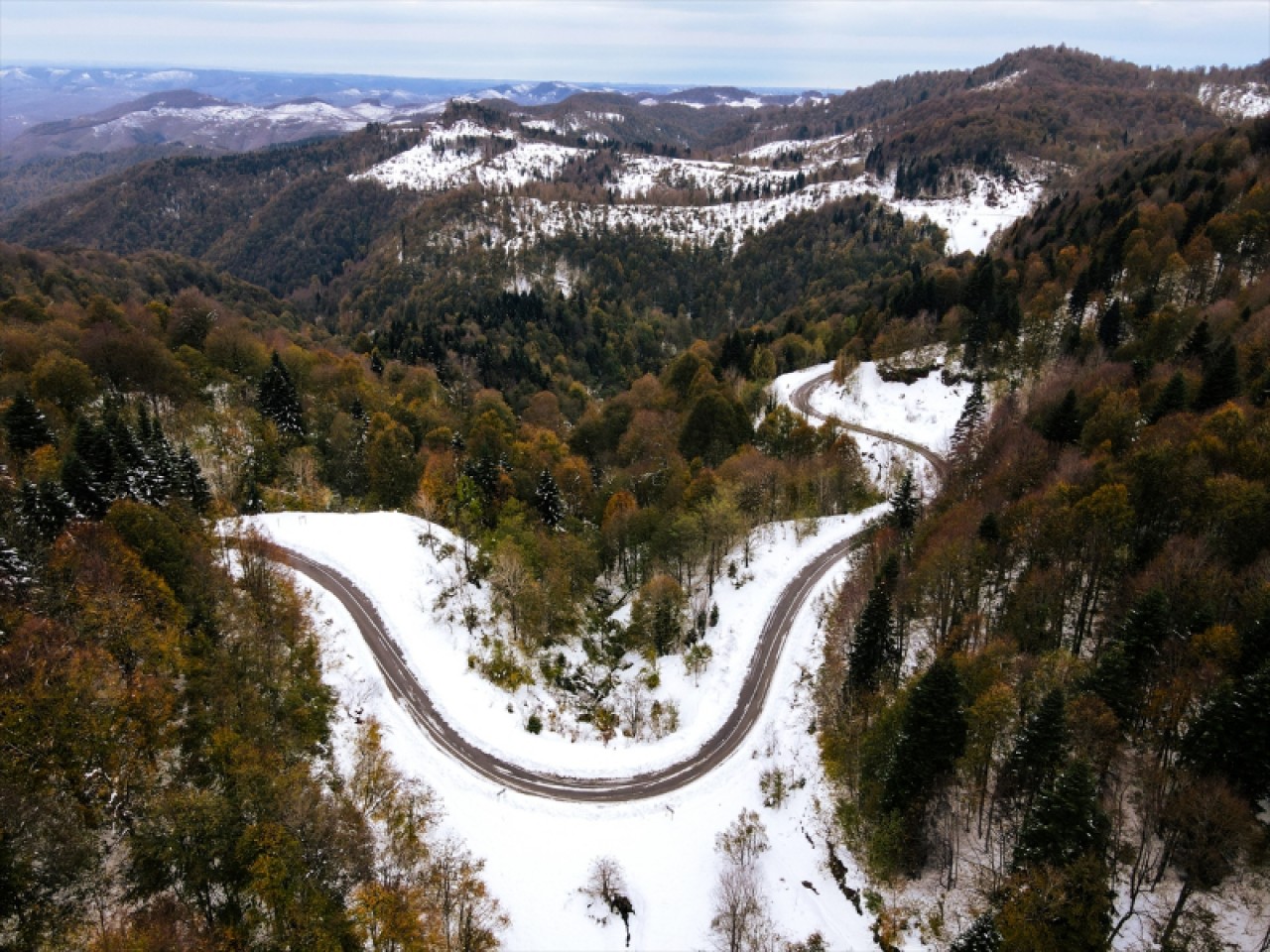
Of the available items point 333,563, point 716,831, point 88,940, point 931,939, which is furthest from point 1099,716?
point 333,563

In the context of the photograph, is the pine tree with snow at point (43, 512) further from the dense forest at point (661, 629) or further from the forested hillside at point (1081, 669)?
the forested hillside at point (1081, 669)

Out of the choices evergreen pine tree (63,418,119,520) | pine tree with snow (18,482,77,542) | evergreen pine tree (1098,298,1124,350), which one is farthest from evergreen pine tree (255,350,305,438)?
evergreen pine tree (1098,298,1124,350)

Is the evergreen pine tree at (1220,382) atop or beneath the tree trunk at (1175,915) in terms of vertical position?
atop

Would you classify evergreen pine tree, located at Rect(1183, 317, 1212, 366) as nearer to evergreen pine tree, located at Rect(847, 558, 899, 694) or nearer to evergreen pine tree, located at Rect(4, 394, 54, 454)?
evergreen pine tree, located at Rect(847, 558, 899, 694)

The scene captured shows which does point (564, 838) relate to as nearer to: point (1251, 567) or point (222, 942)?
point (222, 942)

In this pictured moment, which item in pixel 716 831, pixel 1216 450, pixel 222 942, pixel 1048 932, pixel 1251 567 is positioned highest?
pixel 1216 450

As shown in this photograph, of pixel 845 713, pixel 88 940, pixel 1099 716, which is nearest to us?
pixel 88 940

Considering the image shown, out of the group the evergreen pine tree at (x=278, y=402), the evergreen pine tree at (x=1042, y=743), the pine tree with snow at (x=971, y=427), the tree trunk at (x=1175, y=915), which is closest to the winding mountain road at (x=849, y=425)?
the pine tree with snow at (x=971, y=427)
